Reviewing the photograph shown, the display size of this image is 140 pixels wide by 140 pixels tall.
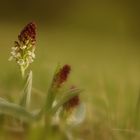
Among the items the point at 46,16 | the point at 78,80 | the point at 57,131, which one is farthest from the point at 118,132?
the point at 46,16

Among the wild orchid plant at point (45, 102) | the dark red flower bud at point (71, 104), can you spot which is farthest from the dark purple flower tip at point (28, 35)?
the dark red flower bud at point (71, 104)

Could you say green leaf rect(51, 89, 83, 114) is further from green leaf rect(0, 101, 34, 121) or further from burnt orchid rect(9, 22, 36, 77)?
burnt orchid rect(9, 22, 36, 77)

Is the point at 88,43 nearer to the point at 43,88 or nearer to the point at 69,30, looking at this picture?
the point at 69,30

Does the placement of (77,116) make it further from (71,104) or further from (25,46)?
(25,46)

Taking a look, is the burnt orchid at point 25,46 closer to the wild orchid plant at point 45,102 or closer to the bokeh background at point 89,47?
the wild orchid plant at point 45,102

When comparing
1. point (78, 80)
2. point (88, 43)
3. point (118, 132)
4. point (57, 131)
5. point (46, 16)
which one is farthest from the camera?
point (46, 16)

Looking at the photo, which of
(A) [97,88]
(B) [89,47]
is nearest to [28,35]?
(A) [97,88]
